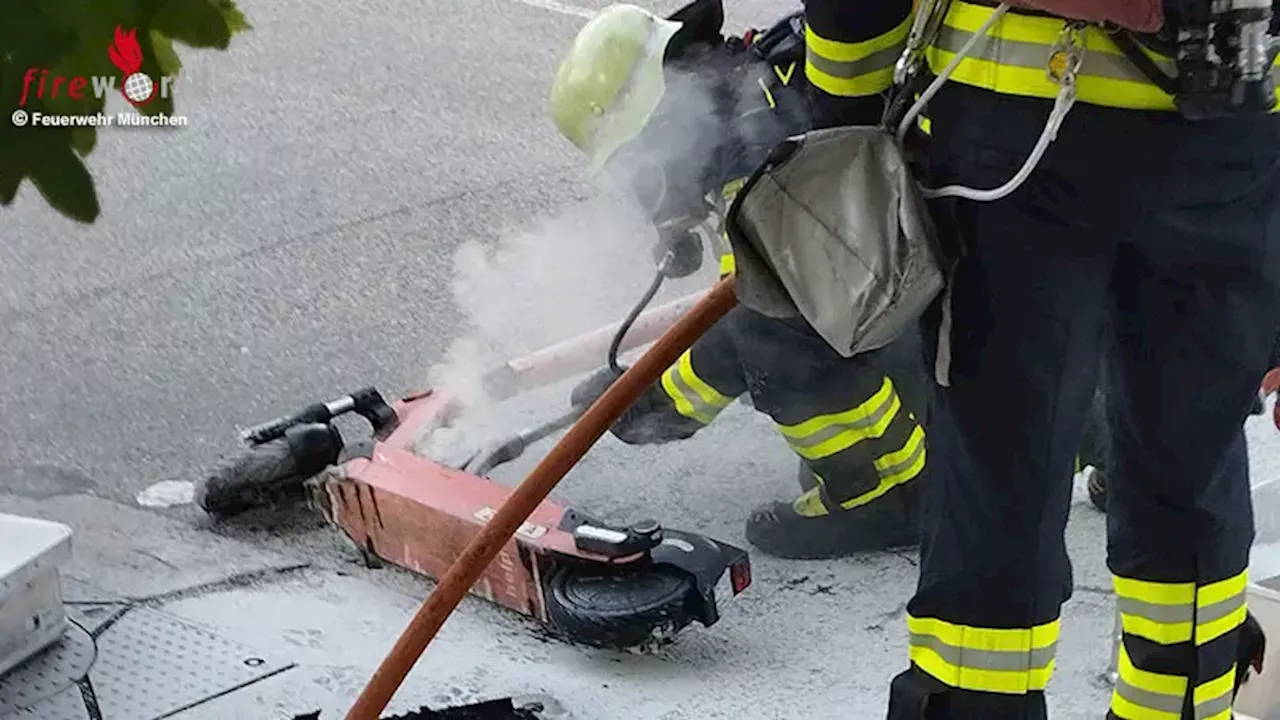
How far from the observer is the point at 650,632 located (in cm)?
310

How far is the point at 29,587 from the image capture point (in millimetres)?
3098

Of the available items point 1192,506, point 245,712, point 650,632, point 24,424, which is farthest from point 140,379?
point 1192,506

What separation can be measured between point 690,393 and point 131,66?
2.49 metres

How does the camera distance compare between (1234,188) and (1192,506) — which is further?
(1192,506)

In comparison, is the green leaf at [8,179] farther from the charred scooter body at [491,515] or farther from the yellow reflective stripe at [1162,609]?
the charred scooter body at [491,515]

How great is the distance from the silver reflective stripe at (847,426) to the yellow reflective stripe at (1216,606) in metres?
1.00

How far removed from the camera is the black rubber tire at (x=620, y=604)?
3082 mm

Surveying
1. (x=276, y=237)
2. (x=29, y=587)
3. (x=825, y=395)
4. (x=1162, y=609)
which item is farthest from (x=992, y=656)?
(x=276, y=237)

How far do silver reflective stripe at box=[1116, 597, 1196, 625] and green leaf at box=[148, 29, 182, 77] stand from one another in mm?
1711

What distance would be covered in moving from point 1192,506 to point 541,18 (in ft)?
18.7

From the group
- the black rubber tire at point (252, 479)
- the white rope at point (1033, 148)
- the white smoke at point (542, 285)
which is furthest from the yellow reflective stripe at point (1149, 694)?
the black rubber tire at point (252, 479)

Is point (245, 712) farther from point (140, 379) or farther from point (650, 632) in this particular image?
point (140, 379)

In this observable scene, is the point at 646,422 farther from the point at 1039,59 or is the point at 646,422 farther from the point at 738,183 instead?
the point at 1039,59

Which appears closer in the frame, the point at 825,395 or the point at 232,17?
the point at 232,17
